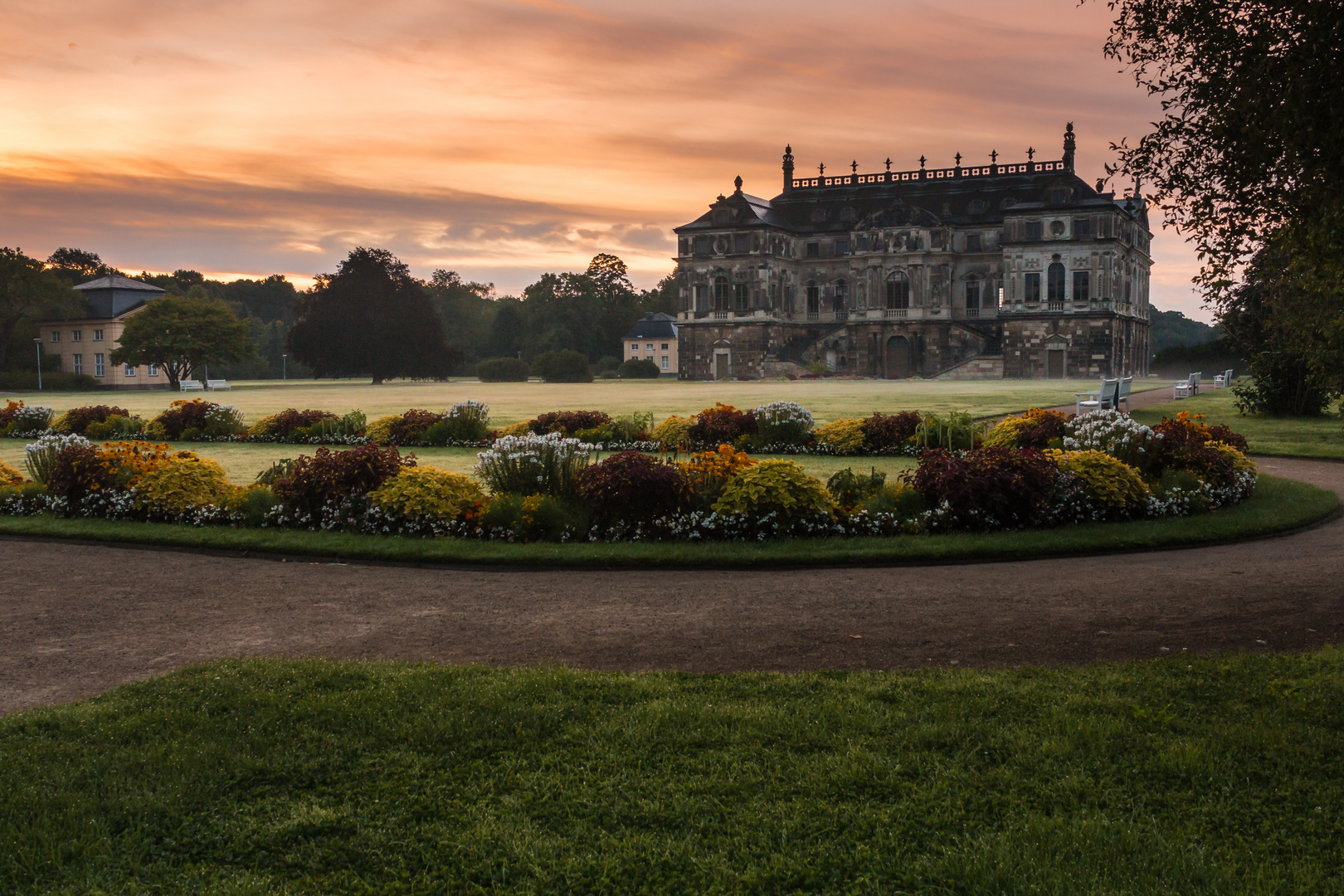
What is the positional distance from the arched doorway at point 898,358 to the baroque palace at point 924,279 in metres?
0.10

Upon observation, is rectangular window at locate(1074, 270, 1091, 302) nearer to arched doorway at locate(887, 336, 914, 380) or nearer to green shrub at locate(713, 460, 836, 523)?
arched doorway at locate(887, 336, 914, 380)

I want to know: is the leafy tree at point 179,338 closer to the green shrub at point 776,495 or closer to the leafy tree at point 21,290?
the leafy tree at point 21,290

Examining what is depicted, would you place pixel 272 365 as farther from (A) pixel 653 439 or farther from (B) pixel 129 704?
(B) pixel 129 704

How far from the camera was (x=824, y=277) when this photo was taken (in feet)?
314

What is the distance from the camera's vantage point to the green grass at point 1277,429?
20.5 meters

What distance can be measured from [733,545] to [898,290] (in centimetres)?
8335

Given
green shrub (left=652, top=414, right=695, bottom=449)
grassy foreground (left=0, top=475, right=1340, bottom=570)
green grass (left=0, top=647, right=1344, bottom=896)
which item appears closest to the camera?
green grass (left=0, top=647, right=1344, bottom=896)

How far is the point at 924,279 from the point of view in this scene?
90062 mm

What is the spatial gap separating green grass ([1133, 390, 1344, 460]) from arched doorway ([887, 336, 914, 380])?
176 feet

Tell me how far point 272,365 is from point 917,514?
12042 cm

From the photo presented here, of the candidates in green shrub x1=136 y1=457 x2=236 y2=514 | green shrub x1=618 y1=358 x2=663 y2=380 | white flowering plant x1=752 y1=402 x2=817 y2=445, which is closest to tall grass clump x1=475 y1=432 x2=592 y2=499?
green shrub x1=136 y1=457 x2=236 y2=514

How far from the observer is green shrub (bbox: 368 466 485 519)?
39.7ft

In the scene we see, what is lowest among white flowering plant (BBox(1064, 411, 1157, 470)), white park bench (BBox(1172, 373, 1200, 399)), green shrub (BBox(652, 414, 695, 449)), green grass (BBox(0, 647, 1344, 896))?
green grass (BBox(0, 647, 1344, 896))

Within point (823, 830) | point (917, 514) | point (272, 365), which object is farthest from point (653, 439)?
point (272, 365)
